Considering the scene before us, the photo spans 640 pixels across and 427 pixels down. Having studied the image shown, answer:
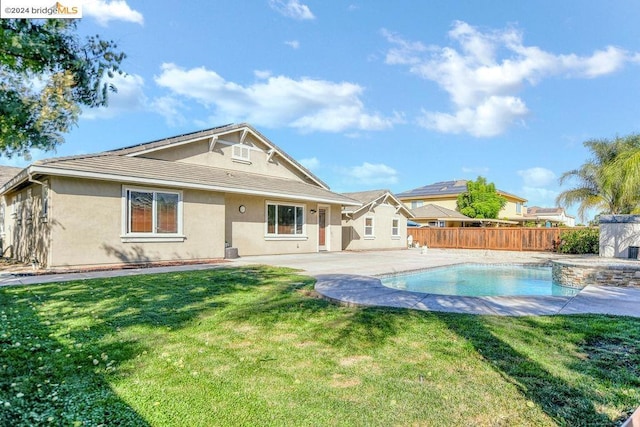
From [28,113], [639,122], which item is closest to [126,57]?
[28,113]

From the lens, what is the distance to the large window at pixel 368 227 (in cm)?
2520

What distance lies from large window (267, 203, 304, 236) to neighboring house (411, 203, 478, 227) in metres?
21.4

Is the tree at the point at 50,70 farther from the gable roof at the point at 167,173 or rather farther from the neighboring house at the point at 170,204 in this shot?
the neighboring house at the point at 170,204

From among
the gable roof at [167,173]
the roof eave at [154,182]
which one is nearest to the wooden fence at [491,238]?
the gable roof at [167,173]

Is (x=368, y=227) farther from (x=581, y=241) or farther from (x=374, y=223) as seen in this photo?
(x=581, y=241)

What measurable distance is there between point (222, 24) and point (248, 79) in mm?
5669

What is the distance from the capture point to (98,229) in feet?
40.4

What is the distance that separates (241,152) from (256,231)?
428cm

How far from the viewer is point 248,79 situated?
2303 cm

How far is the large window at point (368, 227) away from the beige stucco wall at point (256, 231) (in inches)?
231

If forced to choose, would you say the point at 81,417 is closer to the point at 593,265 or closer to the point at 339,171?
the point at 593,265

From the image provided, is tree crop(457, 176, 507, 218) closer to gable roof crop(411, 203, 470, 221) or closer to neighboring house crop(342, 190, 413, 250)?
gable roof crop(411, 203, 470, 221)

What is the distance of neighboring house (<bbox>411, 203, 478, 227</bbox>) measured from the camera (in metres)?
39.0

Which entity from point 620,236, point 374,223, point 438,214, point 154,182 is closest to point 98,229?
point 154,182
